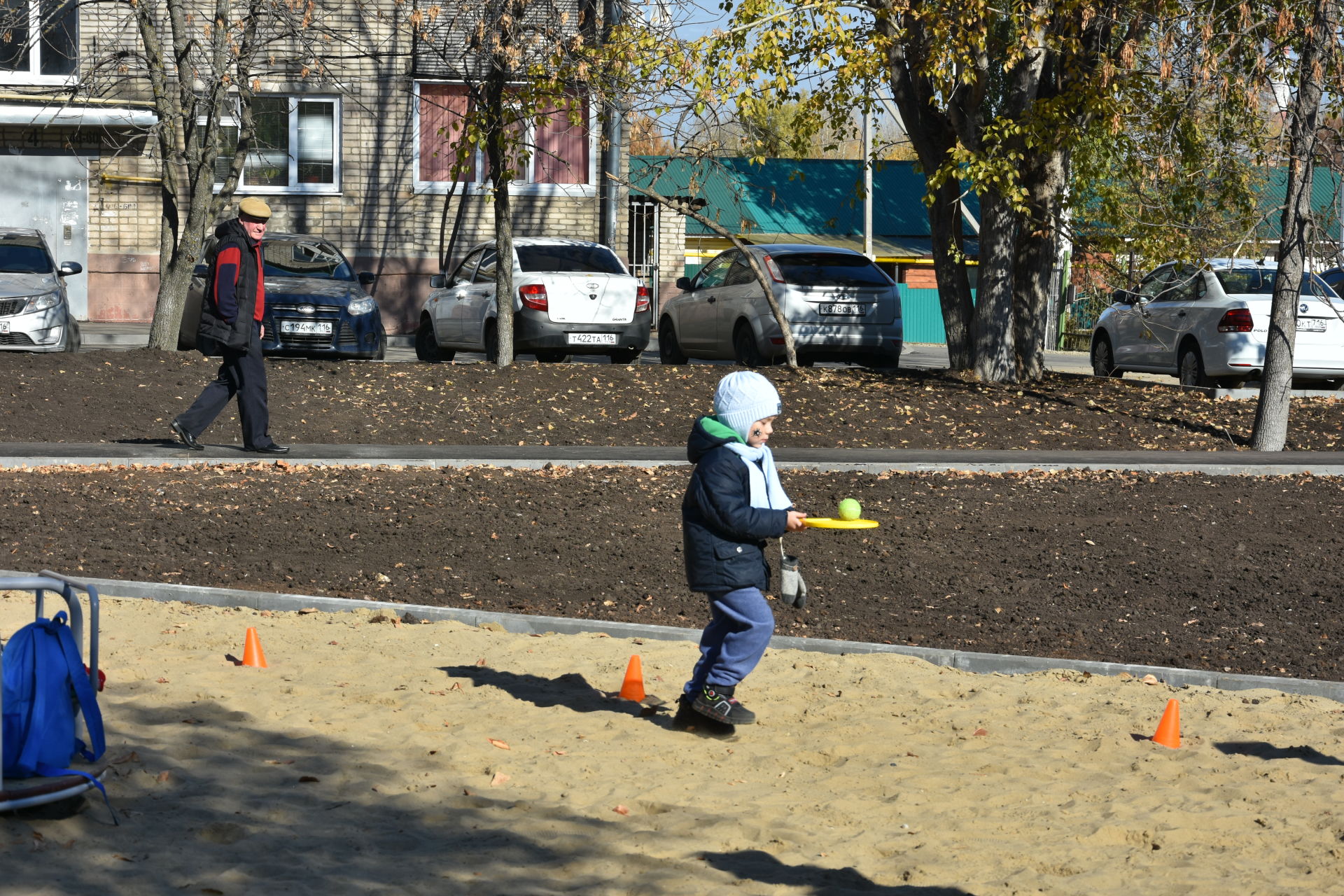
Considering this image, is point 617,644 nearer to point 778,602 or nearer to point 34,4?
point 778,602

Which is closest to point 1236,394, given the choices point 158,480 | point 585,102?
point 585,102

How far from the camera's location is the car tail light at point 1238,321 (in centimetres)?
1772

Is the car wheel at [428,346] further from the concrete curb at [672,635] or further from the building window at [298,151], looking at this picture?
the concrete curb at [672,635]

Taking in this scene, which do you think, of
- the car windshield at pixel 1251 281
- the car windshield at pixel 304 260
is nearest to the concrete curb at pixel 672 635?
the car windshield at pixel 304 260

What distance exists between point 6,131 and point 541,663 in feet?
78.9

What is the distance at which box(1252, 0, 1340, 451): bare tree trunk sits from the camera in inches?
528

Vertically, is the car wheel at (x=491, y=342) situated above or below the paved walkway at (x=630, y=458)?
above

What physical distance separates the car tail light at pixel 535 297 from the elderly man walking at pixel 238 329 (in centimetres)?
663

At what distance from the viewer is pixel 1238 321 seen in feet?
58.3

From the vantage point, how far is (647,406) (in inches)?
616

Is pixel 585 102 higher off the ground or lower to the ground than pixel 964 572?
higher

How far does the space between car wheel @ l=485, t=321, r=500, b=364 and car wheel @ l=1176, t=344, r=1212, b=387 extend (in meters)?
8.31

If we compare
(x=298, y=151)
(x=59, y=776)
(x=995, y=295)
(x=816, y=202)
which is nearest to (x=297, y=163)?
(x=298, y=151)

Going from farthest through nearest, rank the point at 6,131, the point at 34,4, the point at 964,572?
the point at 6,131 < the point at 34,4 < the point at 964,572
